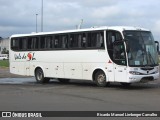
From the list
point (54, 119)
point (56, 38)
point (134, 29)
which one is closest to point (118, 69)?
point (134, 29)

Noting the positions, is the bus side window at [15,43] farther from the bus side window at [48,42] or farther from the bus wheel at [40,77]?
the bus side window at [48,42]

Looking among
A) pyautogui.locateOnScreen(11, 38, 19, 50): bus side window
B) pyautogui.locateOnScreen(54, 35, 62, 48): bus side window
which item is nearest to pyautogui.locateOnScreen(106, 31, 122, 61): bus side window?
pyautogui.locateOnScreen(54, 35, 62, 48): bus side window

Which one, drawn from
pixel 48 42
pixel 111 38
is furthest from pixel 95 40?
pixel 48 42

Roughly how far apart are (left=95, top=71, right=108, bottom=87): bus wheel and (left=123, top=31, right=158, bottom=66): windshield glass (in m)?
1.98

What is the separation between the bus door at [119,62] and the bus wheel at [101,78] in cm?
87

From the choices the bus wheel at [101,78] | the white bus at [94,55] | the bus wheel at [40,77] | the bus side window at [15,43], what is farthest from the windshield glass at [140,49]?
the bus side window at [15,43]

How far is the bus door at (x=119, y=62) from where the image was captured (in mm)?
21359

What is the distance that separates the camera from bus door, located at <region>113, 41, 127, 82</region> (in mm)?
21359

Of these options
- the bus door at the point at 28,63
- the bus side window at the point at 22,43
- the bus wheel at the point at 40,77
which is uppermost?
the bus side window at the point at 22,43

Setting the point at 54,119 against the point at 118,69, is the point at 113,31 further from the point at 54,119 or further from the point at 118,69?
the point at 54,119

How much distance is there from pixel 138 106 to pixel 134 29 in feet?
27.6

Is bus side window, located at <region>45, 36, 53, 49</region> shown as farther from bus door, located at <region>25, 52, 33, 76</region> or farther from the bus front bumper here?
the bus front bumper

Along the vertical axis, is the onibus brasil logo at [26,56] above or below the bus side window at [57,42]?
below

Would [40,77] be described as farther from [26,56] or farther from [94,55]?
[94,55]
